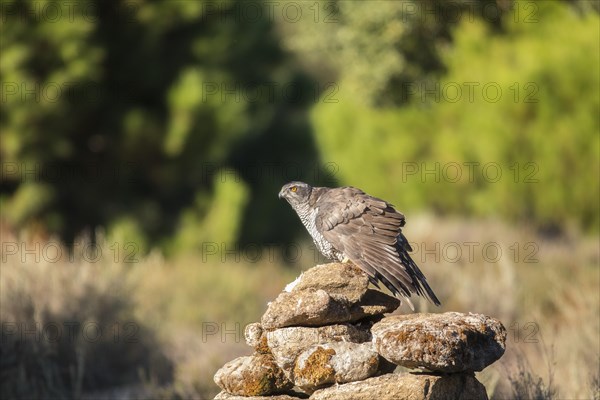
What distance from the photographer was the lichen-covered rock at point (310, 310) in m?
5.25

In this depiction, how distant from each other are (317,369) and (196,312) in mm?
6877

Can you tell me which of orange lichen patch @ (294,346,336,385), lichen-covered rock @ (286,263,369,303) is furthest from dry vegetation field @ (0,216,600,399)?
orange lichen patch @ (294,346,336,385)

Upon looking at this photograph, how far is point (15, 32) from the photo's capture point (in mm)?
13281

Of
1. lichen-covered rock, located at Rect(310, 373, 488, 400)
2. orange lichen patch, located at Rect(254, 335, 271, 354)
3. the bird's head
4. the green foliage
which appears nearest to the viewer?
lichen-covered rock, located at Rect(310, 373, 488, 400)

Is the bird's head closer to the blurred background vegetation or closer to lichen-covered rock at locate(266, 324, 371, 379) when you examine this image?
lichen-covered rock at locate(266, 324, 371, 379)

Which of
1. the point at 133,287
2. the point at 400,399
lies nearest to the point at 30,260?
the point at 133,287

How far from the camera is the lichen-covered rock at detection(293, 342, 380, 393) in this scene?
5.16 metres

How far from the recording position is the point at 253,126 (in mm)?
16219

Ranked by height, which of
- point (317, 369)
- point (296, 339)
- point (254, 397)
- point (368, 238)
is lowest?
point (254, 397)

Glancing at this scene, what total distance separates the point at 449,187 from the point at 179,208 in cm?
489

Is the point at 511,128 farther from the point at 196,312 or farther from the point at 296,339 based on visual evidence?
the point at 296,339

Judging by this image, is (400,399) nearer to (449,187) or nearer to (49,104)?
(49,104)

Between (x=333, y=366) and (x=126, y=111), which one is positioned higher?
(x=126, y=111)

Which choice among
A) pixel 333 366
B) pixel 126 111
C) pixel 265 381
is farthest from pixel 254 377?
pixel 126 111
